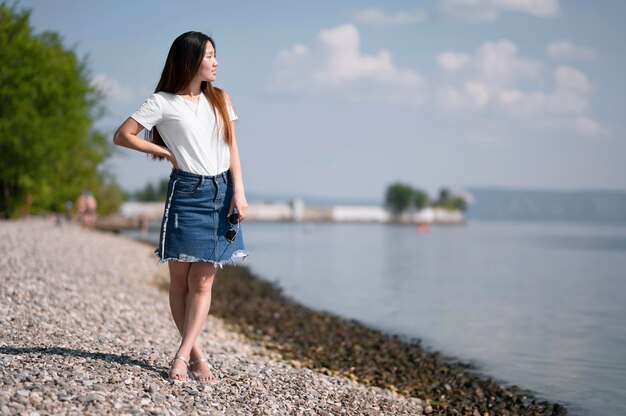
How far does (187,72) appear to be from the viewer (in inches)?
210

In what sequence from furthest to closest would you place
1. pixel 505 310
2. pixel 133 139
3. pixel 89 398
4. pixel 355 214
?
pixel 355 214
pixel 505 310
pixel 133 139
pixel 89 398

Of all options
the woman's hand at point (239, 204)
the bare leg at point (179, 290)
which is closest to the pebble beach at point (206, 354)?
the bare leg at point (179, 290)

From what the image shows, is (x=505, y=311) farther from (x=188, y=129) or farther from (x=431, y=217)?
(x=431, y=217)

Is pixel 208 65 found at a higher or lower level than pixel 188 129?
higher

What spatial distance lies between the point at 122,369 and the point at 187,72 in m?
2.31

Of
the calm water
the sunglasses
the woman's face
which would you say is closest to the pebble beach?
the calm water

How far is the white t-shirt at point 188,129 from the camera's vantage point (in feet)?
17.4

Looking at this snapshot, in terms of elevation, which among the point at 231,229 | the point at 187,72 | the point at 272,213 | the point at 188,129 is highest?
the point at 187,72

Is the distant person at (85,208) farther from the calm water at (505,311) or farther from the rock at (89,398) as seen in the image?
the rock at (89,398)

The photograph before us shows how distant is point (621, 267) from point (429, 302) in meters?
21.0

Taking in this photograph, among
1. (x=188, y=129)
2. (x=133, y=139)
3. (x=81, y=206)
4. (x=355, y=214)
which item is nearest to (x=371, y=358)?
(x=188, y=129)

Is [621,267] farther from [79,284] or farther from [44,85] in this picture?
[79,284]

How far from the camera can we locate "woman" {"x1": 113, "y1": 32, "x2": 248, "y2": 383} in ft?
17.4

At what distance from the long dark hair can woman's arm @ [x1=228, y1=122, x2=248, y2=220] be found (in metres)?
0.07
